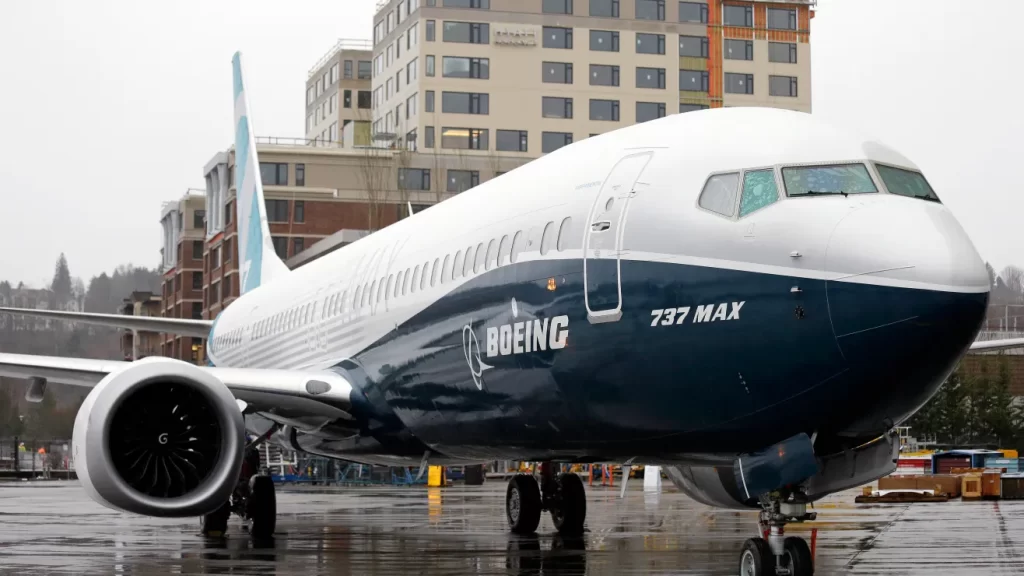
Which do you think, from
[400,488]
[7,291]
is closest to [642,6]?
[7,291]

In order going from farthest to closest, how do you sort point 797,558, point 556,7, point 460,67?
point 556,7 < point 460,67 < point 797,558

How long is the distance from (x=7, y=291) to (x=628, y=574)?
305 feet

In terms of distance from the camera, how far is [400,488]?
40625 mm

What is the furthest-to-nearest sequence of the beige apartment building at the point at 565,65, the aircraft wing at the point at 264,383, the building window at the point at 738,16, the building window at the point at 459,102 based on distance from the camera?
the building window at the point at 738,16 → the building window at the point at 459,102 → the beige apartment building at the point at 565,65 → the aircraft wing at the point at 264,383

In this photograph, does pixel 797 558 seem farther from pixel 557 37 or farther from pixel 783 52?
pixel 783 52

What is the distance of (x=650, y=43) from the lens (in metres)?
91.3

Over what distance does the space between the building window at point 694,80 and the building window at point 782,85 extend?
470cm

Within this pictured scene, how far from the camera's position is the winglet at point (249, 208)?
85.4 ft

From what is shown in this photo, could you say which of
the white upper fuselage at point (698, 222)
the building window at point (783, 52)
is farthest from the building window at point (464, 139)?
the white upper fuselage at point (698, 222)

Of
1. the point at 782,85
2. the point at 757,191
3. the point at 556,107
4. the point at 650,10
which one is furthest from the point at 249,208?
the point at 782,85

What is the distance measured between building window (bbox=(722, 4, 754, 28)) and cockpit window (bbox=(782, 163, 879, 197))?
86924 mm

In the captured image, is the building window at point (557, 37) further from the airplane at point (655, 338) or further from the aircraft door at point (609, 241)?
the aircraft door at point (609, 241)

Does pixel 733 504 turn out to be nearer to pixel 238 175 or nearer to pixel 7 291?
pixel 238 175

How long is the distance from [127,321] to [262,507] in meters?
4.50
